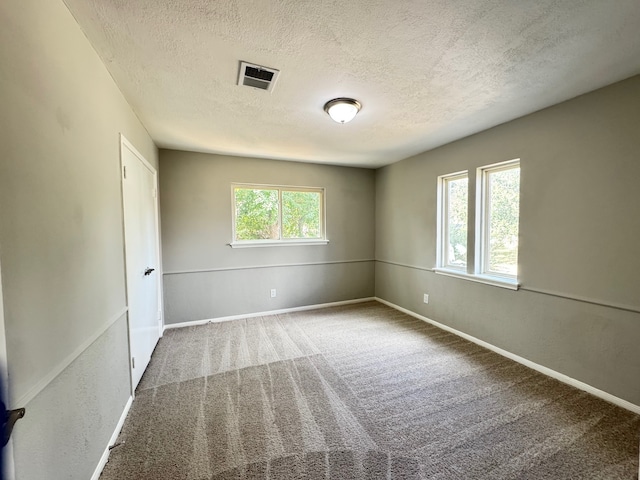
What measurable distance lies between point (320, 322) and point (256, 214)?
→ 1.86 metres

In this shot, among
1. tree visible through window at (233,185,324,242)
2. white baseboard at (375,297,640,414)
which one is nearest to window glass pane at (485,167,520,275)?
white baseboard at (375,297,640,414)

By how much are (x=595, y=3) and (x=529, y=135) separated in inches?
56.1

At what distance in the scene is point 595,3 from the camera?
1.25 metres

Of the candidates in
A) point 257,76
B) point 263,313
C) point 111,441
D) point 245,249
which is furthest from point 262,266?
point 257,76

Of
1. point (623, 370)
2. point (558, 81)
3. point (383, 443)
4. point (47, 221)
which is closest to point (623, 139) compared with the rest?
point (558, 81)

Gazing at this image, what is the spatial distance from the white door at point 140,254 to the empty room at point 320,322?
0.04m

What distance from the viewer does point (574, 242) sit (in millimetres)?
2219

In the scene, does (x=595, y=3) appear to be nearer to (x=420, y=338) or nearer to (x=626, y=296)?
(x=626, y=296)

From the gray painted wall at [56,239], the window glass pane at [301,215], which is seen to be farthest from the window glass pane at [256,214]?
the gray painted wall at [56,239]

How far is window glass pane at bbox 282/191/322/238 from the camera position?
4.23 metres

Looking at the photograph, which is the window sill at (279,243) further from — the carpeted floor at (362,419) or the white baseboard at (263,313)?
the carpeted floor at (362,419)

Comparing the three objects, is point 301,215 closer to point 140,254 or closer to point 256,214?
point 256,214

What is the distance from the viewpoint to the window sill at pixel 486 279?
2.69 meters

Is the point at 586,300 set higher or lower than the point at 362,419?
higher
